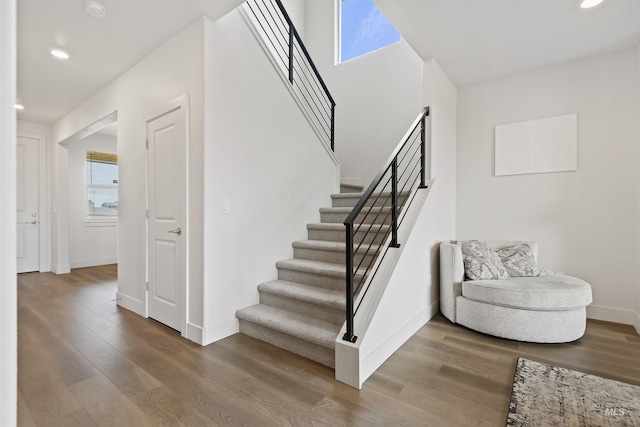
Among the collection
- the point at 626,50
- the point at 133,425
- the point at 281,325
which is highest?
the point at 626,50

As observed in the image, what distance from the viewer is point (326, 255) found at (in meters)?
3.17

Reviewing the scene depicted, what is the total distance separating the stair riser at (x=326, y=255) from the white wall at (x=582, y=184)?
180cm

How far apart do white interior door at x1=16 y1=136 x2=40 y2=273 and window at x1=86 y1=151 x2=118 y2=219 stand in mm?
831

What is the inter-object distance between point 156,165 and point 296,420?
103 inches

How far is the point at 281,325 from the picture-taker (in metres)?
2.47

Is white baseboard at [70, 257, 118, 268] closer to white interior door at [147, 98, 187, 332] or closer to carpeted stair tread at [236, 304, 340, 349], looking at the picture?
white interior door at [147, 98, 187, 332]

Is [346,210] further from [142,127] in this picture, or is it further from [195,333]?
[142,127]

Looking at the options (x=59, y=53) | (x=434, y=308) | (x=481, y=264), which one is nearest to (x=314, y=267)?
(x=434, y=308)

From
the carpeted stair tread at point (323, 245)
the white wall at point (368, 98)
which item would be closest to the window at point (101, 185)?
the white wall at point (368, 98)

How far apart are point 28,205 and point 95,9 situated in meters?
4.87

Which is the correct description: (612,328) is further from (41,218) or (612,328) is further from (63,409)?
(41,218)

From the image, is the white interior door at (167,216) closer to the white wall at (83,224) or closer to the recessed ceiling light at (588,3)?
the recessed ceiling light at (588,3)

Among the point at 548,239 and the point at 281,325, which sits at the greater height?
→ the point at 548,239
